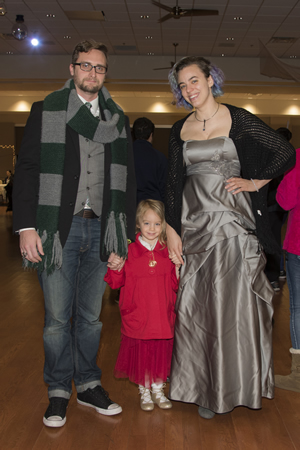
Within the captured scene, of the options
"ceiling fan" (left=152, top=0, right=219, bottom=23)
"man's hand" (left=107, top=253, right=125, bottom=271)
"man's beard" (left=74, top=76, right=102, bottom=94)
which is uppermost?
"ceiling fan" (left=152, top=0, right=219, bottom=23)

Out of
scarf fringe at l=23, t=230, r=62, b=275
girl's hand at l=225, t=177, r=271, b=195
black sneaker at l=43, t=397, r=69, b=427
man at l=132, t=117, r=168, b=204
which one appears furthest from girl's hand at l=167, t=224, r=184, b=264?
man at l=132, t=117, r=168, b=204

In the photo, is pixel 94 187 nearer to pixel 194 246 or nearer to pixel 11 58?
pixel 194 246

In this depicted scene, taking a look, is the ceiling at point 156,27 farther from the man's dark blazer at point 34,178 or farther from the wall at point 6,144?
the man's dark blazer at point 34,178

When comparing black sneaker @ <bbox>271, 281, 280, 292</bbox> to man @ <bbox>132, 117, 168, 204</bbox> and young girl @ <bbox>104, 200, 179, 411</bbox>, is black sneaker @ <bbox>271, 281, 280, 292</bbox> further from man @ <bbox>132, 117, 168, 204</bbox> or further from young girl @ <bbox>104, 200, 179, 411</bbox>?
young girl @ <bbox>104, 200, 179, 411</bbox>

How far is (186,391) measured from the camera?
2207mm

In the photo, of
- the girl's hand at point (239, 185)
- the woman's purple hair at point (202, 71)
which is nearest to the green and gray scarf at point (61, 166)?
the woman's purple hair at point (202, 71)

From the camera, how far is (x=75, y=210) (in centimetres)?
211

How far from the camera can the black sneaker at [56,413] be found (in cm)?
210

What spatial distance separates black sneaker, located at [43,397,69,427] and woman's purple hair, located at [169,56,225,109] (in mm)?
1602

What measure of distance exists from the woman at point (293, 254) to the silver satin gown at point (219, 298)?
419 mm

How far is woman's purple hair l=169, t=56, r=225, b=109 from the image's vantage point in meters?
2.20

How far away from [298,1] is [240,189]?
24.0ft

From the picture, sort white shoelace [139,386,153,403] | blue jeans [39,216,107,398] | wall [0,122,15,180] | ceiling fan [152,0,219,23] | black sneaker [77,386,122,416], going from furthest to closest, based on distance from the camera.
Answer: wall [0,122,15,180] < ceiling fan [152,0,219,23] < white shoelace [139,386,153,403] < black sneaker [77,386,122,416] < blue jeans [39,216,107,398]

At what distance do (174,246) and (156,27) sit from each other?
8405 millimetres
